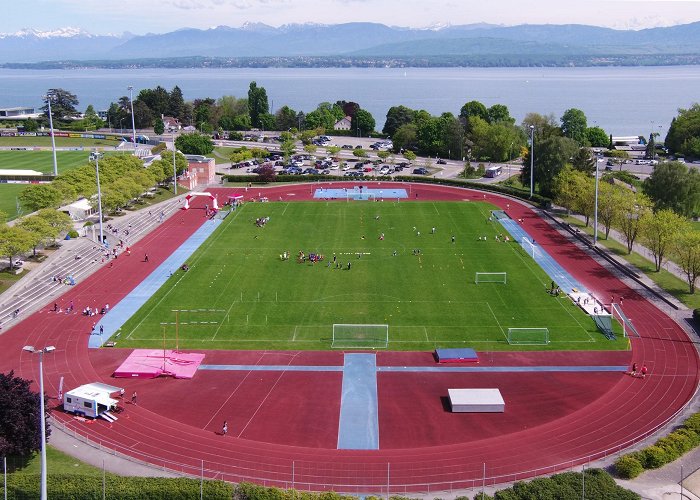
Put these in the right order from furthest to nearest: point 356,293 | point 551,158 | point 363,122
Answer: point 363,122 → point 551,158 → point 356,293

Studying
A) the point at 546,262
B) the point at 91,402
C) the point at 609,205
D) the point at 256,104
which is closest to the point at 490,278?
the point at 546,262

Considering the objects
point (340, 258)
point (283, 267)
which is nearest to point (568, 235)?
point (340, 258)

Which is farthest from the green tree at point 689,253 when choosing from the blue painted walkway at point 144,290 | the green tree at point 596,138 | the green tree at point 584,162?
the green tree at point 596,138

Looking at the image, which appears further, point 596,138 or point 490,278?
point 596,138

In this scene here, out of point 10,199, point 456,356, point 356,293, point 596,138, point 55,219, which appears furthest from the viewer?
point 596,138

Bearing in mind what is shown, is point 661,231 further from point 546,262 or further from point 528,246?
point 528,246

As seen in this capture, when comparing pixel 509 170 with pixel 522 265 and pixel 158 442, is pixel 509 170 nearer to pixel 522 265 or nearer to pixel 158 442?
pixel 522 265

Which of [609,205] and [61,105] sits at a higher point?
[61,105]

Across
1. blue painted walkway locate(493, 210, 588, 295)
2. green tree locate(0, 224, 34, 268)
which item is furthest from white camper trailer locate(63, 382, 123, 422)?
blue painted walkway locate(493, 210, 588, 295)
